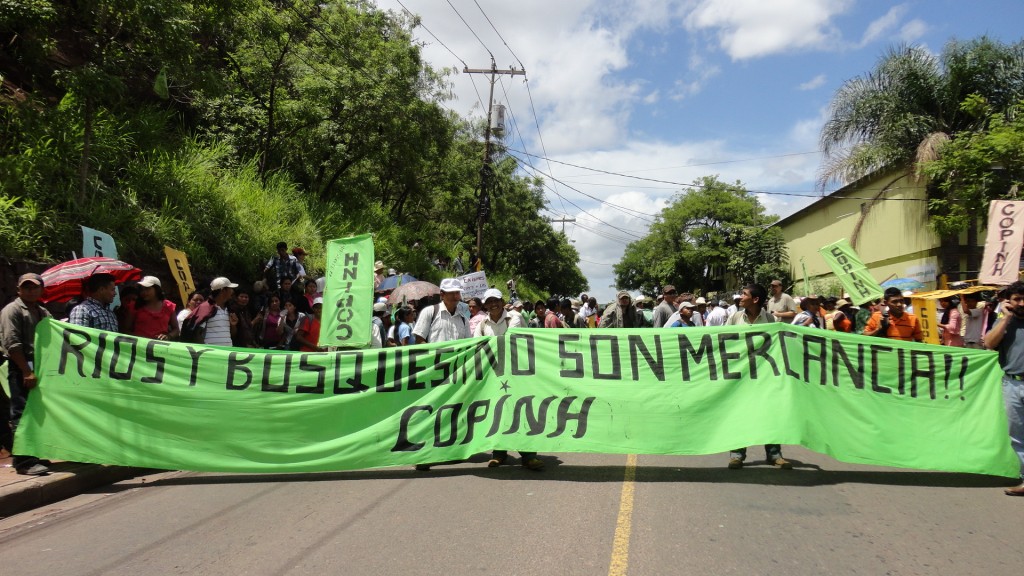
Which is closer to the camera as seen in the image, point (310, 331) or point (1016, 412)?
point (1016, 412)

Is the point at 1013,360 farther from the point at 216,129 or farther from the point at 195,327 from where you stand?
the point at 216,129

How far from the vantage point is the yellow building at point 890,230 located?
28.5 m

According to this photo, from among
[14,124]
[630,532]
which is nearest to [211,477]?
[630,532]

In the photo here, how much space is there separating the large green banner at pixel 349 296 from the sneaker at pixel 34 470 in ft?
9.54

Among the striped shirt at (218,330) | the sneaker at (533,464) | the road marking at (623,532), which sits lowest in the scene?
the road marking at (623,532)

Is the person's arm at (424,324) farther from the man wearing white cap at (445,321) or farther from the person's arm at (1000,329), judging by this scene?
the person's arm at (1000,329)

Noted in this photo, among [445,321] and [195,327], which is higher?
[445,321]

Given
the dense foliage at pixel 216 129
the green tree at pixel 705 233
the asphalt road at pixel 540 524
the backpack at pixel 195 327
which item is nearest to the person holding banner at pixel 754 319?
the asphalt road at pixel 540 524

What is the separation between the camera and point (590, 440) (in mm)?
6336

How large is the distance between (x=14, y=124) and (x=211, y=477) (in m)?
8.54

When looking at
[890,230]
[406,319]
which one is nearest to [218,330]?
[406,319]

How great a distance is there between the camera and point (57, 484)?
618 centimetres

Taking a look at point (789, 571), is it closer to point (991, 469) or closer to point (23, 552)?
point (991, 469)

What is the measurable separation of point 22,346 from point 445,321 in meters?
3.82
